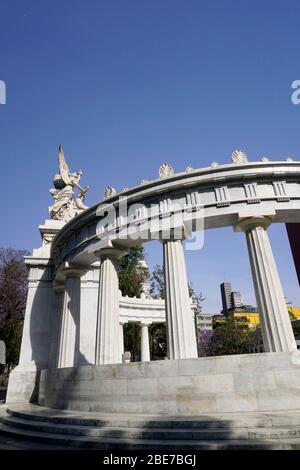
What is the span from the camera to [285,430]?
955cm

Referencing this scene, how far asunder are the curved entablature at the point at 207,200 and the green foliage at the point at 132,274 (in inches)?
1143

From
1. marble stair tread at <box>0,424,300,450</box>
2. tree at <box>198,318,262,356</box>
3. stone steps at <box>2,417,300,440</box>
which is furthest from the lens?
tree at <box>198,318,262,356</box>

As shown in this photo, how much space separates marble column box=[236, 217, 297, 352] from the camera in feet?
52.2

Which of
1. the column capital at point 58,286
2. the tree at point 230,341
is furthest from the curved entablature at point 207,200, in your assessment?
the tree at point 230,341

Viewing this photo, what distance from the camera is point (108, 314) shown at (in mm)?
19641

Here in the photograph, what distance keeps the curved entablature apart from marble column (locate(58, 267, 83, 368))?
4640 mm

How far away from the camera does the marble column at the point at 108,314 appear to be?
18906 millimetres

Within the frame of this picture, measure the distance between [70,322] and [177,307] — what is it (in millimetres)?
9893

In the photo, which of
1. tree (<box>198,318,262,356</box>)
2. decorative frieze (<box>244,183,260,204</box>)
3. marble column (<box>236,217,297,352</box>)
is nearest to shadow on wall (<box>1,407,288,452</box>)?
marble column (<box>236,217,297,352</box>)

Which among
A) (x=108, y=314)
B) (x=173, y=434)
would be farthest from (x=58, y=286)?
(x=173, y=434)

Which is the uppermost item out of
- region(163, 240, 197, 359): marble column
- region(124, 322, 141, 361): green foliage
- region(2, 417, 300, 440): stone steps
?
region(124, 322, 141, 361): green foliage
